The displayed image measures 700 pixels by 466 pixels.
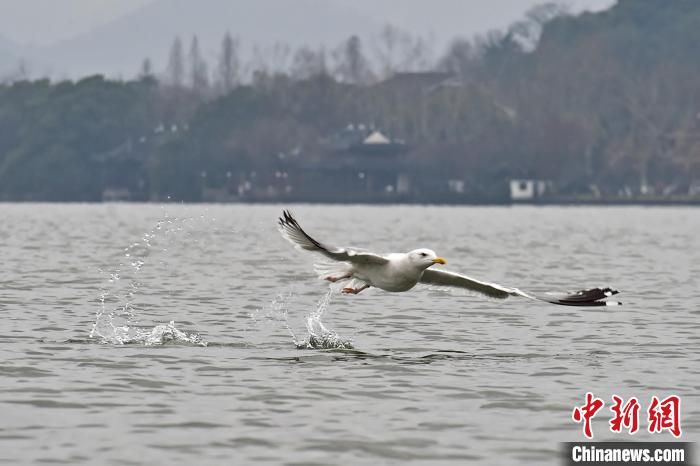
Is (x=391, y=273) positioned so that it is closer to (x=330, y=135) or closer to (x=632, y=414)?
(x=632, y=414)

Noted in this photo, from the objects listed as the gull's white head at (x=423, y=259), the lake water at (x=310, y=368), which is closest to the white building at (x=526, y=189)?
the lake water at (x=310, y=368)

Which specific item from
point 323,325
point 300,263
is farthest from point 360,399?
point 300,263

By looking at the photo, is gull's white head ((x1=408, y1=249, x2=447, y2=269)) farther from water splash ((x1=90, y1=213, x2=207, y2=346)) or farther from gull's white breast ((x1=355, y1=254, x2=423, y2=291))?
water splash ((x1=90, y1=213, x2=207, y2=346))

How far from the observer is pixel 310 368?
21.3 metres

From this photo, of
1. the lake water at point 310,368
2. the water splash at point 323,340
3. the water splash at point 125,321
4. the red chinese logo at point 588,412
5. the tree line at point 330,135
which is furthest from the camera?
the tree line at point 330,135

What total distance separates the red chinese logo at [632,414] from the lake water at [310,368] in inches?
5.2

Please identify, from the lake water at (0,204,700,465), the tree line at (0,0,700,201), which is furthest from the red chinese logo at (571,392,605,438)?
the tree line at (0,0,700,201)

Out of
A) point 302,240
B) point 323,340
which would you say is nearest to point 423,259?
point 302,240

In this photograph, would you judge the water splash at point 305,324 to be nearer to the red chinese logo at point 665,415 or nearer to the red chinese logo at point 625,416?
the red chinese logo at point 625,416

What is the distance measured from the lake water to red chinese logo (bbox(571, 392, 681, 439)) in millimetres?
133

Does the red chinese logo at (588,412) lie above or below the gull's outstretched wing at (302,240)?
below

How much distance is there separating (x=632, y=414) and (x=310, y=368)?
5.34 metres

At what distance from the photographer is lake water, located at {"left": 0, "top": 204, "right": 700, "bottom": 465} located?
1612 centimetres

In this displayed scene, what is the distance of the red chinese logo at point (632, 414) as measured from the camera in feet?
55.3
